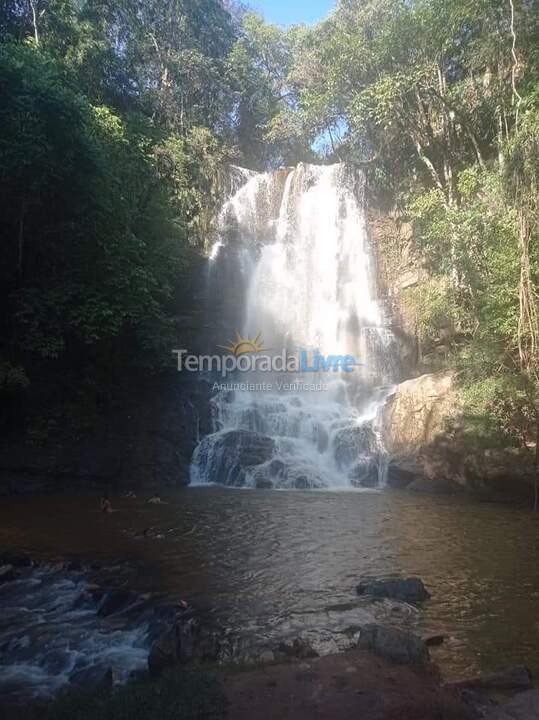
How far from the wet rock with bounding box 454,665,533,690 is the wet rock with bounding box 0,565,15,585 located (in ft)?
17.9

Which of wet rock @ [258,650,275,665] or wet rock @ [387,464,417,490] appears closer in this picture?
wet rock @ [258,650,275,665]

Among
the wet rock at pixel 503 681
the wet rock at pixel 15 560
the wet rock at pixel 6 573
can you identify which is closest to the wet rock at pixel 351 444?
the wet rock at pixel 15 560

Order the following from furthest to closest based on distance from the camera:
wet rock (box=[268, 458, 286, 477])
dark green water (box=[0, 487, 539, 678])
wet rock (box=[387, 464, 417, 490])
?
wet rock (box=[268, 458, 286, 477]) < wet rock (box=[387, 464, 417, 490]) < dark green water (box=[0, 487, 539, 678])

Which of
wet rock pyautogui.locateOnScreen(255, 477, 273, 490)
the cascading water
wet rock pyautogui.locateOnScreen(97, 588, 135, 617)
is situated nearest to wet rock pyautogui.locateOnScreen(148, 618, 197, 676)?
wet rock pyautogui.locateOnScreen(97, 588, 135, 617)

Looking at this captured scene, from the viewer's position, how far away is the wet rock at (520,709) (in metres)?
3.52

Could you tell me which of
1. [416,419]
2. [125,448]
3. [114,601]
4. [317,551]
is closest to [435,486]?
[416,419]

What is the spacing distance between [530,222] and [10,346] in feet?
40.9

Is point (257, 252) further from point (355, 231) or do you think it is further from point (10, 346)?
point (10, 346)

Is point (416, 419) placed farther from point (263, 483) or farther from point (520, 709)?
point (520, 709)

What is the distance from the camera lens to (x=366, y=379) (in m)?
20.5

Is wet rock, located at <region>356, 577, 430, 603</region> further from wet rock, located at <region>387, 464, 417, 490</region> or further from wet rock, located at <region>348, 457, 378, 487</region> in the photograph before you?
wet rock, located at <region>348, 457, 378, 487</region>

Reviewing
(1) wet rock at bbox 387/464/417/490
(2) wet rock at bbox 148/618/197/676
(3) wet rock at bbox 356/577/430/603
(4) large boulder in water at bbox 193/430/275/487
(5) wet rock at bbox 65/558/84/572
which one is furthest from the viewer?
(4) large boulder in water at bbox 193/430/275/487

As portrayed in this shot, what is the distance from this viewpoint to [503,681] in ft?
13.8

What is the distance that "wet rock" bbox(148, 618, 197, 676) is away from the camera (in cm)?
454
